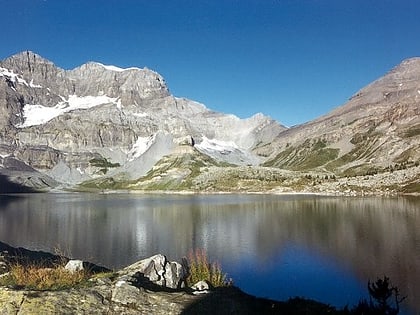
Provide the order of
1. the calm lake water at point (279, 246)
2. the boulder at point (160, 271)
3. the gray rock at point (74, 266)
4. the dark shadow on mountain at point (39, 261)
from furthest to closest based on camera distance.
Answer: the calm lake water at point (279, 246) < the dark shadow on mountain at point (39, 261) < the gray rock at point (74, 266) < the boulder at point (160, 271)

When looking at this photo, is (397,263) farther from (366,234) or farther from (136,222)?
(136,222)

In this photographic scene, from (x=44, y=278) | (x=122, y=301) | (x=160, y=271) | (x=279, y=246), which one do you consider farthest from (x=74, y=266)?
(x=279, y=246)

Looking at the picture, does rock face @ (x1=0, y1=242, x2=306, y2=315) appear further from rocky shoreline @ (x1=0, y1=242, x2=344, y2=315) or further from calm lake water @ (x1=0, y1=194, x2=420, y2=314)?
calm lake water @ (x1=0, y1=194, x2=420, y2=314)

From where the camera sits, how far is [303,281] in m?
42.4

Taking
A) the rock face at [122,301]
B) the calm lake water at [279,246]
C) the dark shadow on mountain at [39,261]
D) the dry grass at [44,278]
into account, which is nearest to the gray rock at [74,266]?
the dark shadow on mountain at [39,261]

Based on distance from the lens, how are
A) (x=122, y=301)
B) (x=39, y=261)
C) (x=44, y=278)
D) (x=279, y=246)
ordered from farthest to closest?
(x=279, y=246) < (x=39, y=261) < (x=44, y=278) < (x=122, y=301)

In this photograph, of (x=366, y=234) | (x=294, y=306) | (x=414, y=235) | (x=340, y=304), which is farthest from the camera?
(x=366, y=234)

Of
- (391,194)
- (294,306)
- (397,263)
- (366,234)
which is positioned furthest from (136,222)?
(391,194)

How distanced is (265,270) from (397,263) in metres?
14.7

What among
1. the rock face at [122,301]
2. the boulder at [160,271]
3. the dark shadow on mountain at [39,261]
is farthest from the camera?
the dark shadow on mountain at [39,261]

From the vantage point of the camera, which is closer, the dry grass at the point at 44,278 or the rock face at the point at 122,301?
the rock face at the point at 122,301

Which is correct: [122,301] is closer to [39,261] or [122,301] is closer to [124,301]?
[124,301]

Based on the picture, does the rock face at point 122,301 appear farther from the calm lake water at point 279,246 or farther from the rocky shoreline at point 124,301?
the calm lake water at point 279,246

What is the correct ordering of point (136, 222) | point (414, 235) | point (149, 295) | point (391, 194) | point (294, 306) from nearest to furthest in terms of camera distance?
point (149, 295), point (294, 306), point (414, 235), point (136, 222), point (391, 194)
